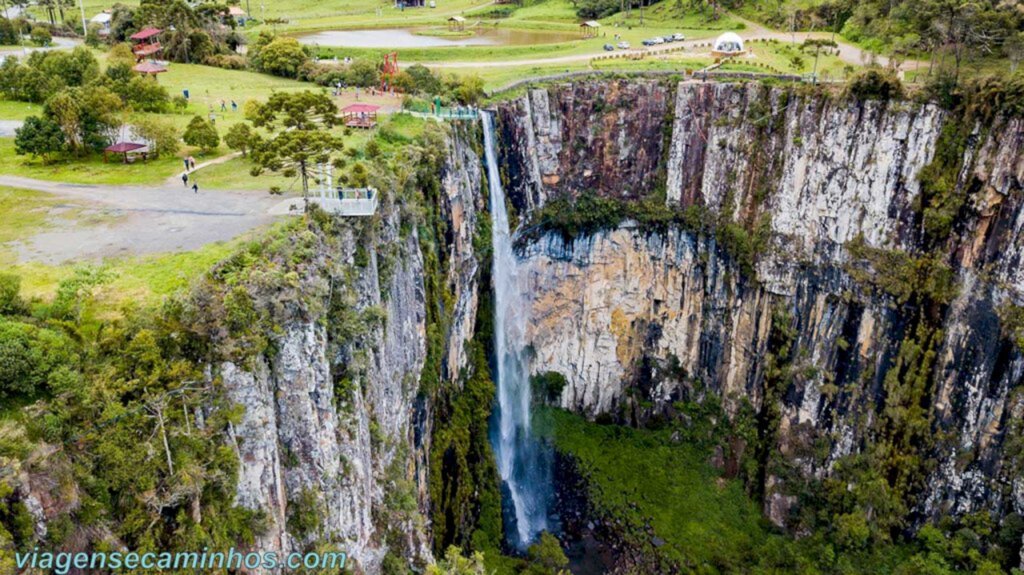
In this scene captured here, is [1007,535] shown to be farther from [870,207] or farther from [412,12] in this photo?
[412,12]

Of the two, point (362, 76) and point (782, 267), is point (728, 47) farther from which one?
point (362, 76)

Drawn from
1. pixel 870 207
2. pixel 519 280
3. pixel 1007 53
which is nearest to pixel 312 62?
pixel 519 280

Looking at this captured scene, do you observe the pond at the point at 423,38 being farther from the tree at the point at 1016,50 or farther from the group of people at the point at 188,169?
the tree at the point at 1016,50

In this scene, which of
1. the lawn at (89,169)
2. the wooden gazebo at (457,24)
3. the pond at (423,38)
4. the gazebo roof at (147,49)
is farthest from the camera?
the wooden gazebo at (457,24)

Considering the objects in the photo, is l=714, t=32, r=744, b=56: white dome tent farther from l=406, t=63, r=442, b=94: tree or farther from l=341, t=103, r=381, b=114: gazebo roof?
l=341, t=103, r=381, b=114: gazebo roof

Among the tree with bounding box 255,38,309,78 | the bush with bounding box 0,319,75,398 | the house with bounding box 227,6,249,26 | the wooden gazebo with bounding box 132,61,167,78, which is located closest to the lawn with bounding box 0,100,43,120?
the wooden gazebo with bounding box 132,61,167,78

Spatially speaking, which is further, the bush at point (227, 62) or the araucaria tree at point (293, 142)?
the bush at point (227, 62)

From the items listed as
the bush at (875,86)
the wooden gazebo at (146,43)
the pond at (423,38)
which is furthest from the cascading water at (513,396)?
the wooden gazebo at (146,43)
